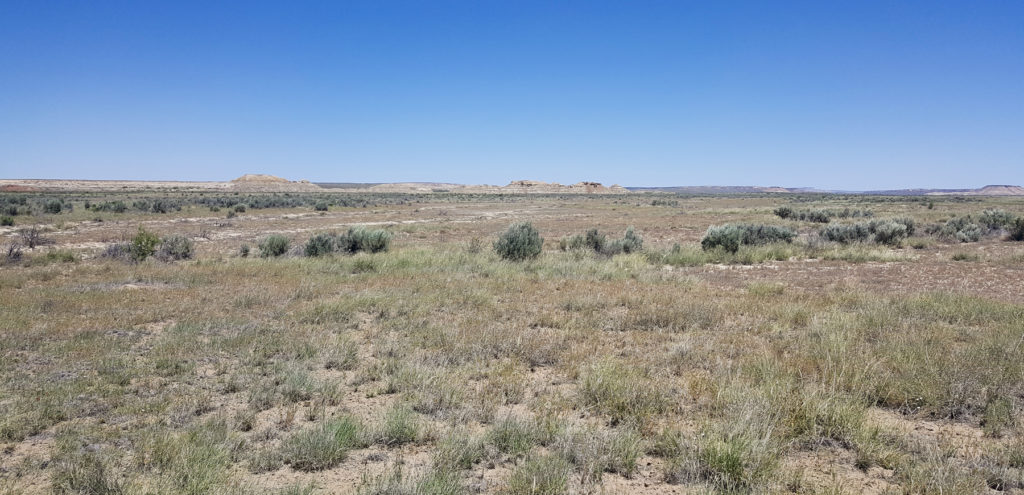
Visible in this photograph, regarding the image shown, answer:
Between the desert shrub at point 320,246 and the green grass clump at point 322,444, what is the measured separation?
1348 centimetres

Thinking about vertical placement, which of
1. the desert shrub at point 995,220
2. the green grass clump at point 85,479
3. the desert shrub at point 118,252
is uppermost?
the desert shrub at point 995,220

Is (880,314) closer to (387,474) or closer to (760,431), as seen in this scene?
(760,431)

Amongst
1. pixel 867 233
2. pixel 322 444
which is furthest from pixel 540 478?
pixel 867 233

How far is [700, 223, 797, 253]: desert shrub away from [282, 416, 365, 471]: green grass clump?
16.3 meters

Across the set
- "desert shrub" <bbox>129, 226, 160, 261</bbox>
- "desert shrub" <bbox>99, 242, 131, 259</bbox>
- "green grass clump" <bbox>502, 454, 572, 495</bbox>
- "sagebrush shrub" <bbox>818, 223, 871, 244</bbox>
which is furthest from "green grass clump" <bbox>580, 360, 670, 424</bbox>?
"sagebrush shrub" <bbox>818, 223, 871, 244</bbox>

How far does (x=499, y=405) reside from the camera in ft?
17.2

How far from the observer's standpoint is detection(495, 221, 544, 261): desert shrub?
17.0 m

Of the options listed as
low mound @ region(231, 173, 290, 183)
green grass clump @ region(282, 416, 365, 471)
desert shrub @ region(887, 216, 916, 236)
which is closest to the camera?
green grass clump @ region(282, 416, 365, 471)

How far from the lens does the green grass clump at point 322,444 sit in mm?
4074

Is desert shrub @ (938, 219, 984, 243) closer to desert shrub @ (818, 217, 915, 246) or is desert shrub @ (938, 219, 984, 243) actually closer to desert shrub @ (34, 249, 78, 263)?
desert shrub @ (818, 217, 915, 246)

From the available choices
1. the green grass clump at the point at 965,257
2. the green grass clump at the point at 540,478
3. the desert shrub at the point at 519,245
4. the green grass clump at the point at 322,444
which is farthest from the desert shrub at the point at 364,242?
the green grass clump at the point at 965,257

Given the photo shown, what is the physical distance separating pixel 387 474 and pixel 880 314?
27.8 ft

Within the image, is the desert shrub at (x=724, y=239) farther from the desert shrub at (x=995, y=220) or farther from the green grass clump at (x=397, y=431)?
the green grass clump at (x=397, y=431)

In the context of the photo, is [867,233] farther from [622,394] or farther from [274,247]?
[274,247]
